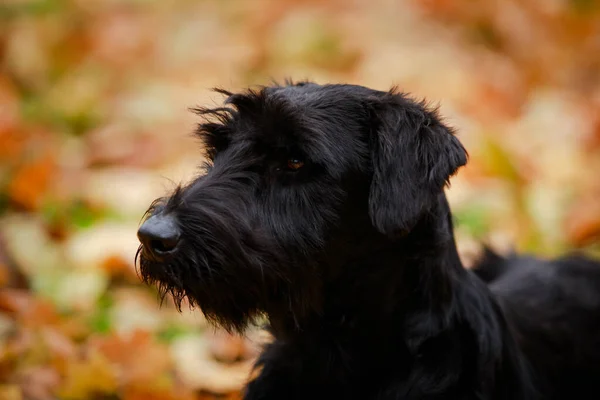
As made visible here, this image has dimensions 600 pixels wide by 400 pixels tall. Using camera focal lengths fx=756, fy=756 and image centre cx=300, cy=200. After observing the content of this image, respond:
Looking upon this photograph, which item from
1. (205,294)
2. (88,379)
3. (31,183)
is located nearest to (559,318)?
(205,294)

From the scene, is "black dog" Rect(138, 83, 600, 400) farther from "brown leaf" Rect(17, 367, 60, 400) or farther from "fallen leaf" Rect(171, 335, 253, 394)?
"brown leaf" Rect(17, 367, 60, 400)

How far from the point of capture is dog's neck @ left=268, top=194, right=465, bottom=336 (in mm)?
3100

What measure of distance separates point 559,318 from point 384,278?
51.8 inches

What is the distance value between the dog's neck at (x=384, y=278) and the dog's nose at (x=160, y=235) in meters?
0.60

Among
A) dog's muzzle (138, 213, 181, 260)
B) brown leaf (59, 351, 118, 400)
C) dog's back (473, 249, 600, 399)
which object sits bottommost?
dog's back (473, 249, 600, 399)

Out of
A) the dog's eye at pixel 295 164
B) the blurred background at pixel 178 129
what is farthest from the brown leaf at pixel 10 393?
the dog's eye at pixel 295 164

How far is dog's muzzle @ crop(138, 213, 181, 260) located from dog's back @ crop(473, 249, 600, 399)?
5.72ft

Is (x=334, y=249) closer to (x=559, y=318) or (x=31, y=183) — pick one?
(x=559, y=318)

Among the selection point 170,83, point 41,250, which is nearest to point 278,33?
point 170,83

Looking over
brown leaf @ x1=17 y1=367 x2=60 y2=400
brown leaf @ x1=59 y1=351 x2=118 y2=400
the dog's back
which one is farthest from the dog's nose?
the dog's back

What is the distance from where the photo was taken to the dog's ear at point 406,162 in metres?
2.87

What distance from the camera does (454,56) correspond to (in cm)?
886

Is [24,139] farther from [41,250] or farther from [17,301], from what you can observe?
[17,301]

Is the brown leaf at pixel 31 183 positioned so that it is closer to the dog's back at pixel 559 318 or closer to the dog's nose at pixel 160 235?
the dog's nose at pixel 160 235
